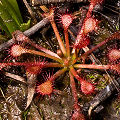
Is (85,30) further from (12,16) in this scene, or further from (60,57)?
(12,16)

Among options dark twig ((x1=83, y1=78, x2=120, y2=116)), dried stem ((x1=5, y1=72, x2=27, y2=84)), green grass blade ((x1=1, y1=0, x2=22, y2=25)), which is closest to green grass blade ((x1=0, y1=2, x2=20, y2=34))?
green grass blade ((x1=1, y1=0, x2=22, y2=25))

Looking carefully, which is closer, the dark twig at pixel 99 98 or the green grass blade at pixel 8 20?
the dark twig at pixel 99 98

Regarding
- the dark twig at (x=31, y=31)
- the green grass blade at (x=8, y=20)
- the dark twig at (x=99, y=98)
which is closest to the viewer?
the dark twig at (x=99, y=98)

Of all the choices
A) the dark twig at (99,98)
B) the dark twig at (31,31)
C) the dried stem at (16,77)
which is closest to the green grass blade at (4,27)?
the dark twig at (31,31)

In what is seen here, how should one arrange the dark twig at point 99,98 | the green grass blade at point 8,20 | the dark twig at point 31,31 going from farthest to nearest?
the dark twig at point 31,31 → the green grass blade at point 8,20 → the dark twig at point 99,98

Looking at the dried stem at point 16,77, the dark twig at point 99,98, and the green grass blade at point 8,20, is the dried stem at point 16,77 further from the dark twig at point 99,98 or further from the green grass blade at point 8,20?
the dark twig at point 99,98

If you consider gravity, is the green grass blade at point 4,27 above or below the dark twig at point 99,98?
above

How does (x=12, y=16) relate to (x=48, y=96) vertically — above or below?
above

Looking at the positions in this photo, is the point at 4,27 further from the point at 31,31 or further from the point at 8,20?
the point at 31,31

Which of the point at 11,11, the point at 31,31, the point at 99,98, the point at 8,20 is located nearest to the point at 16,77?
the point at 31,31

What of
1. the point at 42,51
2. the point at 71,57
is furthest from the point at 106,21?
the point at 42,51

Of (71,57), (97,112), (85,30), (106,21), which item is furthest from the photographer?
(106,21)
